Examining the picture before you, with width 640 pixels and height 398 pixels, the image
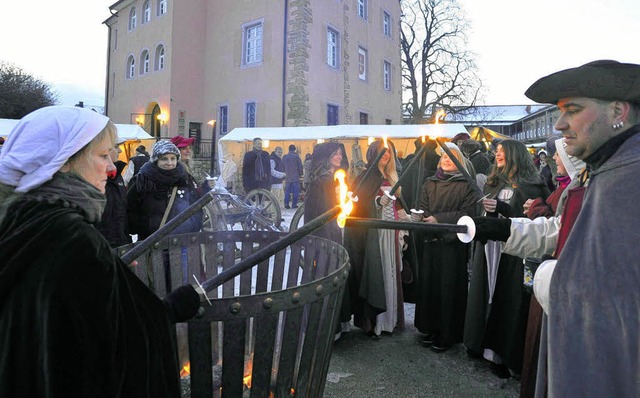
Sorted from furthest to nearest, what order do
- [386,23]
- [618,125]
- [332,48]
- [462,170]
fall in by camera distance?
[386,23] < [332,48] < [462,170] < [618,125]

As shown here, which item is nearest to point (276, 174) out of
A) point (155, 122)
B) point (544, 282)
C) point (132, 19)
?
point (544, 282)

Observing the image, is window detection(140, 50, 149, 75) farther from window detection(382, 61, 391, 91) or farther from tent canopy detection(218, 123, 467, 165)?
window detection(382, 61, 391, 91)

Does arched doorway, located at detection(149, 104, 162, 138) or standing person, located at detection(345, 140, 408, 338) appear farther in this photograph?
arched doorway, located at detection(149, 104, 162, 138)

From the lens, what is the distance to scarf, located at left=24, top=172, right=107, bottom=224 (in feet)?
3.84

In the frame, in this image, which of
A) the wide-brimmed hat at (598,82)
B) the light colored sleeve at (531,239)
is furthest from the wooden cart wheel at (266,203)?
the wide-brimmed hat at (598,82)

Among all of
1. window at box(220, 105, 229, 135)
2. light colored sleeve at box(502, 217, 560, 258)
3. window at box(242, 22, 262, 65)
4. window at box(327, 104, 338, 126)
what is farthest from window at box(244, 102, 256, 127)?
light colored sleeve at box(502, 217, 560, 258)

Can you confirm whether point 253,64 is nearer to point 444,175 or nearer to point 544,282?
point 444,175

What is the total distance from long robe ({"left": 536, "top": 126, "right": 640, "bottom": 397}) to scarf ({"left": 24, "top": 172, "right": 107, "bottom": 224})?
1474 mm

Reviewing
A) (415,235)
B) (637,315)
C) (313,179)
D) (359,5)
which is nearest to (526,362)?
(637,315)

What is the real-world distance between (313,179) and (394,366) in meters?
1.73

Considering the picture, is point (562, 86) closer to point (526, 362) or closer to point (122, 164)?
point (526, 362)

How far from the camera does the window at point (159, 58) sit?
20469 mm

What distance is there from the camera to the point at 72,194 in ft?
3.96

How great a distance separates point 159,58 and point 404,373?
69.5ft
